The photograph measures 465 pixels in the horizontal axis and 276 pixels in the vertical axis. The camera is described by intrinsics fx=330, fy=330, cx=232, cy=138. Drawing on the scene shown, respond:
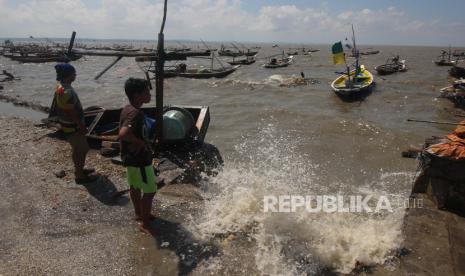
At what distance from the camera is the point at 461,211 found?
5.25m

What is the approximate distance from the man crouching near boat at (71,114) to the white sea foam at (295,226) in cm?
248

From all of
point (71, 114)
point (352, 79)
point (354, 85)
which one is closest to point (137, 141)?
point (71, 114)

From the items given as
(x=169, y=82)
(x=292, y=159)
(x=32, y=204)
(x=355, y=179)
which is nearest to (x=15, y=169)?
(x=32, y=204)

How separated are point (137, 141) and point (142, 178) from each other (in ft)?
1.84

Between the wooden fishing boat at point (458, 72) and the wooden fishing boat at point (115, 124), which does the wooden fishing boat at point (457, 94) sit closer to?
the wooden fishing boat at point (458, 72)

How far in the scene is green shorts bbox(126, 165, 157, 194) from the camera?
4379mm

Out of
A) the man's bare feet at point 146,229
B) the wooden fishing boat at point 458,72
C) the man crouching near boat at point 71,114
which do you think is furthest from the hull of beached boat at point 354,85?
the man's bare feet at point 146,229

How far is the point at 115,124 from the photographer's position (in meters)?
9.32

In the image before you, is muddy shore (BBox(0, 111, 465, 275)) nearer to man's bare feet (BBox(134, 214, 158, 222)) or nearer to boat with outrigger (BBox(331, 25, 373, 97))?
man's bare feet (BBox(134, 214, 158, 222))

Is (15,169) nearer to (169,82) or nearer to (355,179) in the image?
(355,179)

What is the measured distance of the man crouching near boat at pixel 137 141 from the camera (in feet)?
13.3

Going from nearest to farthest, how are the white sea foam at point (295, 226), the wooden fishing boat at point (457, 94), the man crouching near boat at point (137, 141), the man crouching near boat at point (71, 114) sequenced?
the man crouching near boat at point (137, 141), the white sea foam at point (295, 226), the man crouching near boat at point (71, 114), the wooden fishing boat at point (457, 94)

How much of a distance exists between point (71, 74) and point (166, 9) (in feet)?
8.10

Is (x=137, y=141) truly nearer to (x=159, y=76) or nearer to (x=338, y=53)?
(x=159, y=76)
